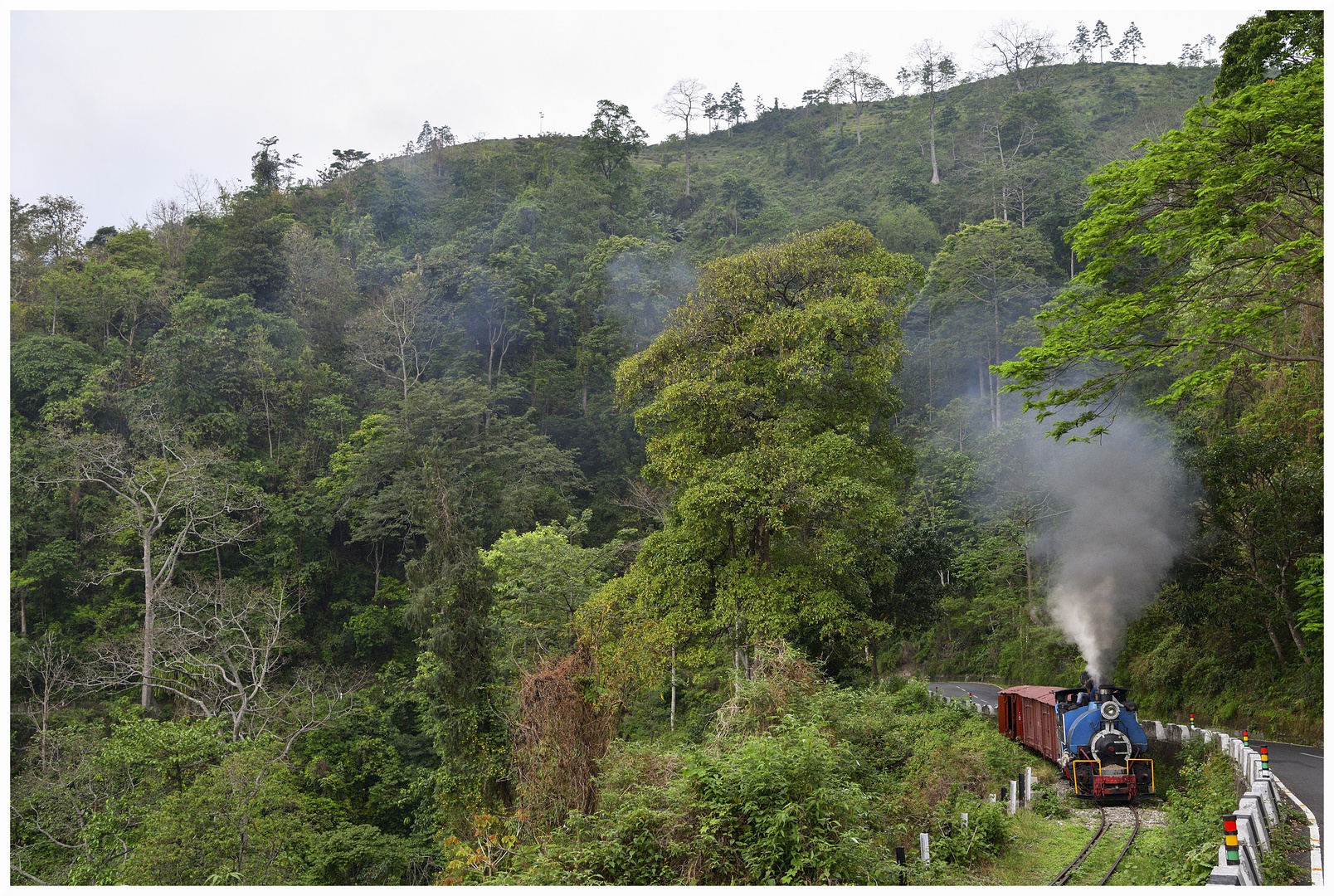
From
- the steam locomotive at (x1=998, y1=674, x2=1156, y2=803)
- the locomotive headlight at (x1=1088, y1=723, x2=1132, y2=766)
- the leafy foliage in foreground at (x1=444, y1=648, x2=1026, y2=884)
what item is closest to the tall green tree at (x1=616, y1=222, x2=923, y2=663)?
the leafy foliage in foreground at (x1=444, y1=648, x2=1026, y2=884)

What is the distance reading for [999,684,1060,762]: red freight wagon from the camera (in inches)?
559

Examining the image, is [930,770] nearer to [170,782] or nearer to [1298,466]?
[1298,466]

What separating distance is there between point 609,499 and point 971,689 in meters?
16.3

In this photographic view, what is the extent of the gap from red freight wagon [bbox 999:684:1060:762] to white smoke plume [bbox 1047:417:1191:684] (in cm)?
117

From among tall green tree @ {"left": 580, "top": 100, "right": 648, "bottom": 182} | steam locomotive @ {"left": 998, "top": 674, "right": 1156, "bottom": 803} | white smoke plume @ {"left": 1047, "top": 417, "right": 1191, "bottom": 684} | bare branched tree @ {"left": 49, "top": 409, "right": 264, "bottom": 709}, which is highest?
tall green tree @ {"left": 580, "top": 100, "right": 648, "bottom": 182}

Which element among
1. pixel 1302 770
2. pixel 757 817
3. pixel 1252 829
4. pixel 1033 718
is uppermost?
pixel 757 817

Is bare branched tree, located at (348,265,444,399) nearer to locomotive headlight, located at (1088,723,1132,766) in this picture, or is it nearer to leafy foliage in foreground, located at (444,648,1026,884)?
leafy foliage in foreground, located at (444,648,1026,884)

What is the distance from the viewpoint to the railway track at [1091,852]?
950cm

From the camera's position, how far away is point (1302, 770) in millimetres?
13406

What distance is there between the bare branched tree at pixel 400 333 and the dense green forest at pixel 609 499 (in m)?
0.27

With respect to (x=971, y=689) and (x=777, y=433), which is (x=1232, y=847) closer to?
(x=777, y=433)

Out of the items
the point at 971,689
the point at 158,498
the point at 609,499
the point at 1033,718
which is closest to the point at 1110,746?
→ the point at 1033,718

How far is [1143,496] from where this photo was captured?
19.4m

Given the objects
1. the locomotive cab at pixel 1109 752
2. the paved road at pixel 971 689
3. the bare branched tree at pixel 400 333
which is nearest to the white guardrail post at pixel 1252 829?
the locomotive cab at pixel 1109 752
